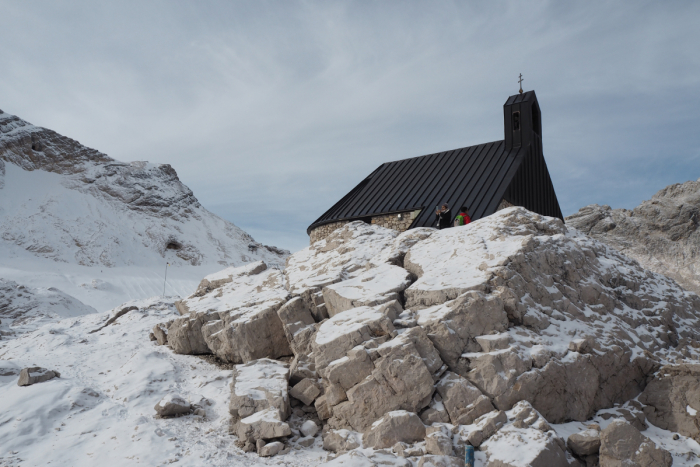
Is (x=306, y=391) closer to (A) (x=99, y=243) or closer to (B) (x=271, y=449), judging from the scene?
(B) (x=271, y=449)

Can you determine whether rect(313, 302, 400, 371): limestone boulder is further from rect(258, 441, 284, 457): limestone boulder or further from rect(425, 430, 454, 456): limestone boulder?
rect(425, 430, 454, 456): limestone boulder

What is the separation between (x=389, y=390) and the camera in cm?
797

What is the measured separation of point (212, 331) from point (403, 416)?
20.4 feet

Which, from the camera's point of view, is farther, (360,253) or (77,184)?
(77,184)

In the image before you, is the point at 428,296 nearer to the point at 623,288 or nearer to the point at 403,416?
the point at 403,416

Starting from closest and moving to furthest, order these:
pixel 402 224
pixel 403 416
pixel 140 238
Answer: pixel 403 416
pixel 402 224
pixel 140 238

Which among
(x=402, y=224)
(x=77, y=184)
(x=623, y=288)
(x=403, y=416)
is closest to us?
(x=403, y=416)

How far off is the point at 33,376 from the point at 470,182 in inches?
534

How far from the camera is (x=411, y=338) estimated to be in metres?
8.42

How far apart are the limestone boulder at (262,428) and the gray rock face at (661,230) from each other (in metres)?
17.5

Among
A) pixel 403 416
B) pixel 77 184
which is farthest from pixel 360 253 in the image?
pixel 77 184

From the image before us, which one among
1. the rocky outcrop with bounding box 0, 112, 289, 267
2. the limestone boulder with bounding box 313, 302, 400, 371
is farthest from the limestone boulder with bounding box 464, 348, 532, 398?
the rocky outcrop with bounding box 0, 112, 289, 267

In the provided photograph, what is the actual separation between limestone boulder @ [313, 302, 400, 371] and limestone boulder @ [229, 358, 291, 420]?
0.90m

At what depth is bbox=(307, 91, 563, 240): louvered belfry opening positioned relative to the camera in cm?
1535
